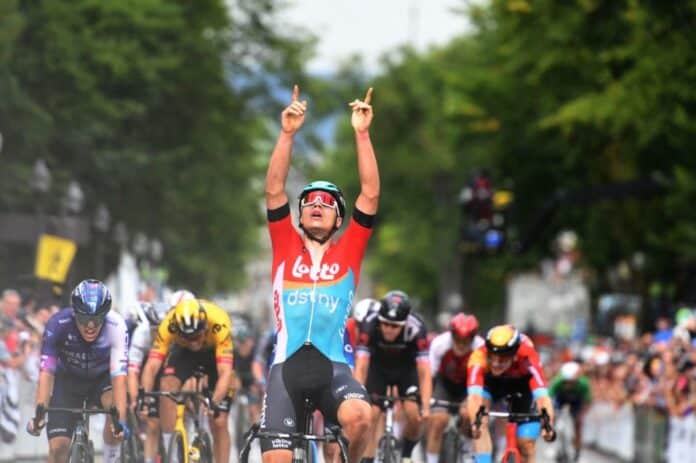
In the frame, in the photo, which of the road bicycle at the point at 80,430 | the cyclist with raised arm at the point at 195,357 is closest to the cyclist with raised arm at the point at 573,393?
the cyclist with raised arm at the point at 195,357

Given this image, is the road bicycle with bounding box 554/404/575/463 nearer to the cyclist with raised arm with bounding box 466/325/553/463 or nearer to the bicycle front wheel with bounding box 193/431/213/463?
the cyclist with raised arm with bounding box 466/325/553/463

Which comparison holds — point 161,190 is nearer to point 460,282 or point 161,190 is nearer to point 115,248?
point 115,248

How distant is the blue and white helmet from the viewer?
47.4ft

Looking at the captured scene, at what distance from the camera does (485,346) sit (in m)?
15.6

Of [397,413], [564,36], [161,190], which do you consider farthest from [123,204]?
[397,413]

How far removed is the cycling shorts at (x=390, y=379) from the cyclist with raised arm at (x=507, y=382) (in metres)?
3.01

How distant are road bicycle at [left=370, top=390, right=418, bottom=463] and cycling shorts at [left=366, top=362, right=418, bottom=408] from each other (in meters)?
0.11

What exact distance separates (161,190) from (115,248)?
9.41ft

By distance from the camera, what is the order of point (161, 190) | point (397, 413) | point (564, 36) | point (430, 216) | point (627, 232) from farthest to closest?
1. point (430, 216)
2. point (627, 232)
3. point (161, 190)
4. point (564, 36)
5. point (397, 413)

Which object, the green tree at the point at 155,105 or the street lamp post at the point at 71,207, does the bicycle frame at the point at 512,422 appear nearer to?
the street lamp post at the point at 71,207

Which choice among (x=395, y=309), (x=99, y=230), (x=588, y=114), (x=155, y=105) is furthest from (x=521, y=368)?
(x=155, y=105)

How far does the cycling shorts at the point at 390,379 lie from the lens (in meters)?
19.3

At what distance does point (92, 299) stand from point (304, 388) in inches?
129

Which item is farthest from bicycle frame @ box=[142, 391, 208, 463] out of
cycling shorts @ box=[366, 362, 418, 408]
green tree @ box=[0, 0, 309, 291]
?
green tree @ box=[0, 0, 309, 291]
